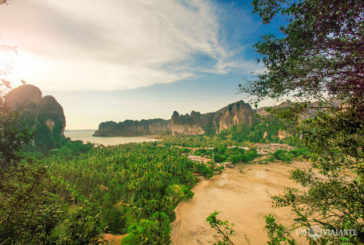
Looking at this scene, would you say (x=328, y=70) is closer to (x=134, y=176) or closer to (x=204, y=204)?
(x=204, y=204)

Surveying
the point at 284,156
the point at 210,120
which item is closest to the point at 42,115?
the point at 284,156

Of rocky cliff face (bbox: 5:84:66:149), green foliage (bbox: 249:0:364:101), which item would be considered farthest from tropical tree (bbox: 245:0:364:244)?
rocky cliff face (bbox: 5:84:66:149)

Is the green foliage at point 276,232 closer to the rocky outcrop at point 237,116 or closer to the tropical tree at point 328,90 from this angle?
the tropical tree at point 328,90

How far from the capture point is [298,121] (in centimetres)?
439

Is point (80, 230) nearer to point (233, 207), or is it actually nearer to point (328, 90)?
point (328, 90)

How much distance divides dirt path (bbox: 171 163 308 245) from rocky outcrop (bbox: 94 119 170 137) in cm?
12484

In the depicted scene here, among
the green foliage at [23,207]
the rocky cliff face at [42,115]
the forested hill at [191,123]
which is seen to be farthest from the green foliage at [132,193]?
the forested hill at [191,123]

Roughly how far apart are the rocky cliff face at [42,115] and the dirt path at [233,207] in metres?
63.6

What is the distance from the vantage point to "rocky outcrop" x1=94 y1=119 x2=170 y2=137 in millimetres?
147875

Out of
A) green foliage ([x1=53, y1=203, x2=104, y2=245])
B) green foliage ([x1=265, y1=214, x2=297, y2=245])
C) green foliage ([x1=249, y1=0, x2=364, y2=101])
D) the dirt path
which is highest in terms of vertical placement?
green foliage ([x1=249, y1=0, x2=364, y2=101])

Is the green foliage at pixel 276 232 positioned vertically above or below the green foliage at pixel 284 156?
above

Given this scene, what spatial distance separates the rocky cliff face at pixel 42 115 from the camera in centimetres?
5392

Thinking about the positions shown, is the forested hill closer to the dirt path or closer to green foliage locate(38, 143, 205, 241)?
the dirt path

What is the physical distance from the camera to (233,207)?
17.2m
